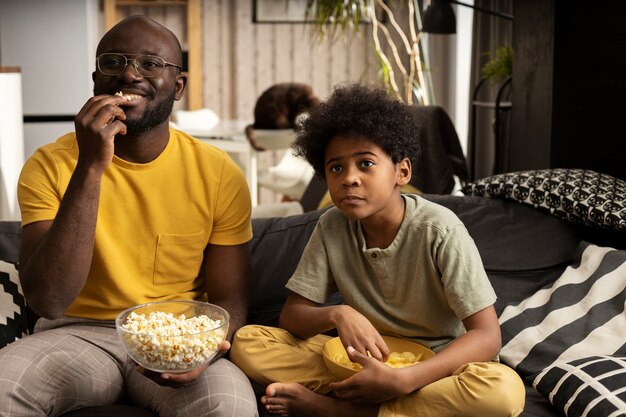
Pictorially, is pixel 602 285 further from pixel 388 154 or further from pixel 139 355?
pixel 139 355

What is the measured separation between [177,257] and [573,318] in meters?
1.01

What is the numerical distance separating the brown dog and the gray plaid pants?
11.0 feet

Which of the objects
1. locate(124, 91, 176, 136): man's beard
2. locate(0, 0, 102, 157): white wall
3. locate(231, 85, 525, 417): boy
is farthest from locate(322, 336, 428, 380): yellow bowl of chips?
locate(0, 0, 102, 157): white wall

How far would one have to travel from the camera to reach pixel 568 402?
181 cm

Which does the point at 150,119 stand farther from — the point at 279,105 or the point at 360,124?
the point at 279,105

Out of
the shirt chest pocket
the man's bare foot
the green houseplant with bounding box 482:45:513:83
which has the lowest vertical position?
the man's bare foot

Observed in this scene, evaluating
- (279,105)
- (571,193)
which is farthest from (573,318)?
(279,105)

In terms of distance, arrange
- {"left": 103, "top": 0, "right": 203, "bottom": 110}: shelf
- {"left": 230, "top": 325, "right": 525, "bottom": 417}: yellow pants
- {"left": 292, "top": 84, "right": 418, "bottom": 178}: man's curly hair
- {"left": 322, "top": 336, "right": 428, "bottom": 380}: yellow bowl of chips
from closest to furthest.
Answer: {"left": 230, "top": 325, "right": 525, "bottom": 417}: yellow pants → {"left": 322, "top": 336, "right": 428, "bottom": 380}: yellow bowl of chips → {"left": 292, "top": 84, "right": 418, "bottom": 178}: man's curly hair → {"left": 103, "top": 0, "right": 203, "bottom": 110}: shelf

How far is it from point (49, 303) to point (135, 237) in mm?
266

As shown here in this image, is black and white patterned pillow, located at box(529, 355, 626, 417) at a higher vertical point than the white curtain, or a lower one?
lower

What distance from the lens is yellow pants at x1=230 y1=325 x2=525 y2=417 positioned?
5.66 feet

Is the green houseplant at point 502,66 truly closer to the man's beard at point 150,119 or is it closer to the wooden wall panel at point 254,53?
the man's beard at point 150,119

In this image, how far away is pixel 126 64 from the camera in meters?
1.93

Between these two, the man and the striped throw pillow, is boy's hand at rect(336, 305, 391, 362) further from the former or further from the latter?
the striped throw pillow
